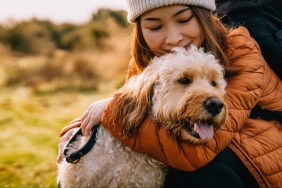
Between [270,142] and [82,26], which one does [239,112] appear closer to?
[270,142]

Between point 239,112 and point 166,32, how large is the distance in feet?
2.46

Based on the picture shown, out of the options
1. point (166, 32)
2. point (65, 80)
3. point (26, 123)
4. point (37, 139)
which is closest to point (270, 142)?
point (166, 32)

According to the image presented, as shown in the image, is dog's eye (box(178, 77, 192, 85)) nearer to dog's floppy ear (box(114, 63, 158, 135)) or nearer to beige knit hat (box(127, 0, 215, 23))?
dog's floppy ear (box(114, 63, 158, 135))

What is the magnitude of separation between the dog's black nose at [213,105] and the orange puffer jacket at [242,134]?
231 mm

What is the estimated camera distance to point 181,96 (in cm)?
282

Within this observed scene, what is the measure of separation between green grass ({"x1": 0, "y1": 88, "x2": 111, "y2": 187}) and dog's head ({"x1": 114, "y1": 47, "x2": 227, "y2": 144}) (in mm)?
2847

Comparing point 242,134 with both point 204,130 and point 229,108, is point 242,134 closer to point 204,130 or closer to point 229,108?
point 229,108

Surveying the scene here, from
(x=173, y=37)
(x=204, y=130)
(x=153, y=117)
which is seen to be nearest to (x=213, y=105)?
(x=204, y=130)

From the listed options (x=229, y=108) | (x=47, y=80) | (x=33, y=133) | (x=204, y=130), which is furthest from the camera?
(x=47, y=80)

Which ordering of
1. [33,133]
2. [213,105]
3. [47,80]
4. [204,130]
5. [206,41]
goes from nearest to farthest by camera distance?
1. [213,105]
2. [204,130]
3. [206,41]
4. [33,133]
5. [47,80]

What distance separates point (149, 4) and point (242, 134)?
110cm

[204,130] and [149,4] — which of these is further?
[149,4]

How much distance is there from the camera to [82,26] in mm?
27406

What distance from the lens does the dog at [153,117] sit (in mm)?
2799
